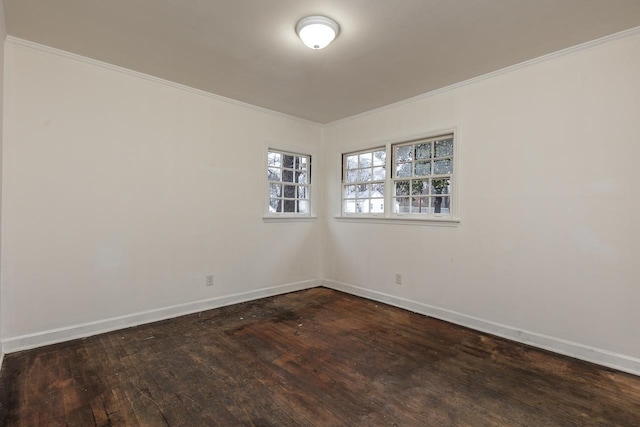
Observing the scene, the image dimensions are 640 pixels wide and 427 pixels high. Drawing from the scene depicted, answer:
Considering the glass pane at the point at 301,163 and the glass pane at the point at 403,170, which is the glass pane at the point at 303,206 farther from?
the glass pane at the point at 403,170

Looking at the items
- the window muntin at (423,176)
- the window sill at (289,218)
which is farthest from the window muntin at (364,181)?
the window sill at (289,218)

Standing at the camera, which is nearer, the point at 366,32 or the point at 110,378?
the point at 110,378

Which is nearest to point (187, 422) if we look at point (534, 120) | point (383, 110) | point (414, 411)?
point (414, 411)

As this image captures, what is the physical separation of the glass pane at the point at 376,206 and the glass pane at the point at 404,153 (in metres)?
0.63

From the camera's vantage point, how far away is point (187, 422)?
1819 mm

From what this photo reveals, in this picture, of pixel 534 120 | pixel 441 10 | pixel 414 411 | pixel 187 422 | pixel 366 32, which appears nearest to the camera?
pixel 187 422

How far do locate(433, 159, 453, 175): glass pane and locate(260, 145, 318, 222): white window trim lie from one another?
199cm

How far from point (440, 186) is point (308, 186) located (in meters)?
2.10

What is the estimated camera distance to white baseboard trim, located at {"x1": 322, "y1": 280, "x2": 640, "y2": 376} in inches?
97.2

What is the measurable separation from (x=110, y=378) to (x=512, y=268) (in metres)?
3.62

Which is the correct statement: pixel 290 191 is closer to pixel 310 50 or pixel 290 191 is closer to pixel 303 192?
pixel 303 192

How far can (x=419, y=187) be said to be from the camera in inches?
154

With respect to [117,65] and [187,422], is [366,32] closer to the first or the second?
[117,65]

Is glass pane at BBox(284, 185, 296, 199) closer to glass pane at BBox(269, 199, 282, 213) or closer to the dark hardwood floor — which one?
glass pane at BBox(269, 199, 282, 213)
